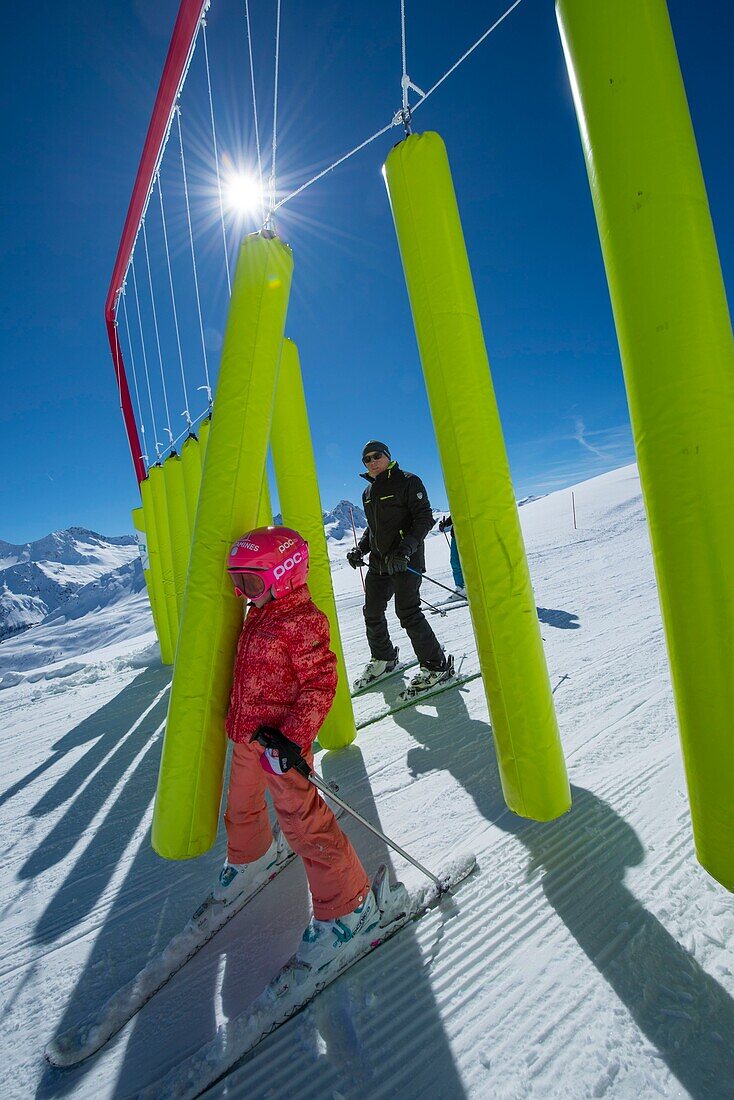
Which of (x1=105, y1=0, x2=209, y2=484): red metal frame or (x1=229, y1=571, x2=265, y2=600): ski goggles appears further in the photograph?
(x1=105, y1=0, x2=209, y2=484): red metal frame

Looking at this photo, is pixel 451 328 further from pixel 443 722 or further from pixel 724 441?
pixel 443 722

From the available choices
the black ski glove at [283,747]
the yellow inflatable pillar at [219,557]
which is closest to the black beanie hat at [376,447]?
the yellow inflatable pillar at [219,557]

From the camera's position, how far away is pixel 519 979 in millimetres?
1615

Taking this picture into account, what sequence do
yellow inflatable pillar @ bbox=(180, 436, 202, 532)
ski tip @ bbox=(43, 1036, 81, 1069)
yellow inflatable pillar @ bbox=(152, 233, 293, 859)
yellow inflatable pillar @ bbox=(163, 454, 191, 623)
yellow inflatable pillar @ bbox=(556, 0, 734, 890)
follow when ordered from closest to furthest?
1. yellow inflatable pillar @ bbox=(556, 0, 734, 890)
2. ski tip @ bbox=(43, 1036, 81, 1069)
3. yellow inflatable pillar @ bbox=(152, 233, 293, 859)
4. yellow inflatable pillar @ bbox=(180, 436, 202, 532)
5. yellow inflatable pillar @ bbox=(163, 454, 191, 623)

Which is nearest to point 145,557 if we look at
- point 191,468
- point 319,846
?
point 191,468

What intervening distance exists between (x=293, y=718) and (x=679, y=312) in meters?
1.96

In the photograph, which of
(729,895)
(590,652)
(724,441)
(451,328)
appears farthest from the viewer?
(590,652)

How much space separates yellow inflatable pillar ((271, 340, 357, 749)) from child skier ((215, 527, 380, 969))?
3.73ft

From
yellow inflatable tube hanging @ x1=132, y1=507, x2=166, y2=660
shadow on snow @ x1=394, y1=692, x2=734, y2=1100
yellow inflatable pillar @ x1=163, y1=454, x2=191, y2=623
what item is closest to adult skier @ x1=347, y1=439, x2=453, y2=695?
shadow on snow @ x1=394, y1=692, x2=734, y2=1100

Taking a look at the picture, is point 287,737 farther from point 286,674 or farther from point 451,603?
point 451,603

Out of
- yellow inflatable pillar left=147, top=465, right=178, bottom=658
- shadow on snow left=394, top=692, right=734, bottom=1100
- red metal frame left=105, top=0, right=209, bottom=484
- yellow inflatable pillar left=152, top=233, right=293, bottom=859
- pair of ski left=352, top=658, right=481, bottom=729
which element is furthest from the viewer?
yellow inflatable pillar left=147, top=465, right=178, bottom=658

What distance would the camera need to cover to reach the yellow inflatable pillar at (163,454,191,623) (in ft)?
21.2

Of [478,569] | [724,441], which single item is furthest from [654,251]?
[478,569]

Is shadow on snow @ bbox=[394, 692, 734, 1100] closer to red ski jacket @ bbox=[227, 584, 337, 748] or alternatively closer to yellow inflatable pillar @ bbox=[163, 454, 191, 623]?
red ski jacket @ bbox=[227, 584, 337, 748]
